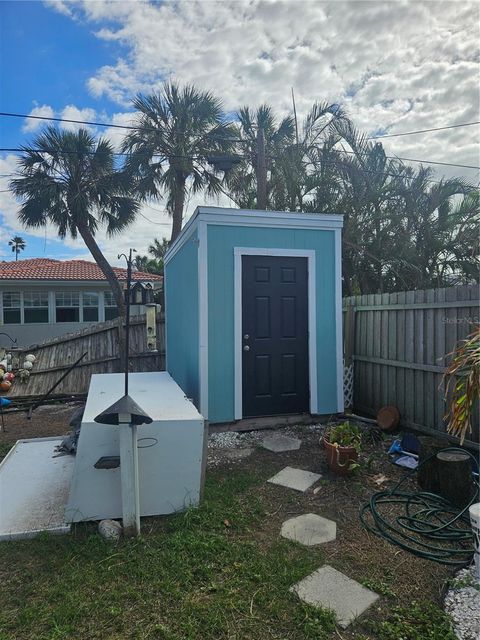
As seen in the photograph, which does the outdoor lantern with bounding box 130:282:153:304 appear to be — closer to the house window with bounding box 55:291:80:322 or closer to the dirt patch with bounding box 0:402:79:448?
the dirt patch with bounding box 0:402:79:448

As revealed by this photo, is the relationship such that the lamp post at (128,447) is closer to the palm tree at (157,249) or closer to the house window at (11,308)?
the house window at (11,308)

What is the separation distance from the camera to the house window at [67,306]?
1363 centimetres

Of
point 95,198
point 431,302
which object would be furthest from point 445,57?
point 95,198

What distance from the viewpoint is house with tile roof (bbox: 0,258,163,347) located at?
13.1m

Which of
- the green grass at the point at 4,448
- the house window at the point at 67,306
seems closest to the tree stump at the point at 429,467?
the green grass at the point at 4,448

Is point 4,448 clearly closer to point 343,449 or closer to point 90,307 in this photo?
point 343,449

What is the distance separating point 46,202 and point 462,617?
1161cm

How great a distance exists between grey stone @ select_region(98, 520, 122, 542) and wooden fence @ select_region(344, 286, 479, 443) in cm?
281

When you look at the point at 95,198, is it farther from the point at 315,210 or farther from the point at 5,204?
the point at 315,210

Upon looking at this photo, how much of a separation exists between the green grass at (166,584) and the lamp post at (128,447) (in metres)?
0.14

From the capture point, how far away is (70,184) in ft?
34.3

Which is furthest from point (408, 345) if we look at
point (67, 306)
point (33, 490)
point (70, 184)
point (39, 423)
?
point (67, 306)

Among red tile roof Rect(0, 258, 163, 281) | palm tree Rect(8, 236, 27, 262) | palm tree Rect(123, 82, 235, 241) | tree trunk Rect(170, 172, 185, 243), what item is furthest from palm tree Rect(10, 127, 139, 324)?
palm tree Rect(8, 236, 27, 262)

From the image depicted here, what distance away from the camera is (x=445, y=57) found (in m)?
4.64
